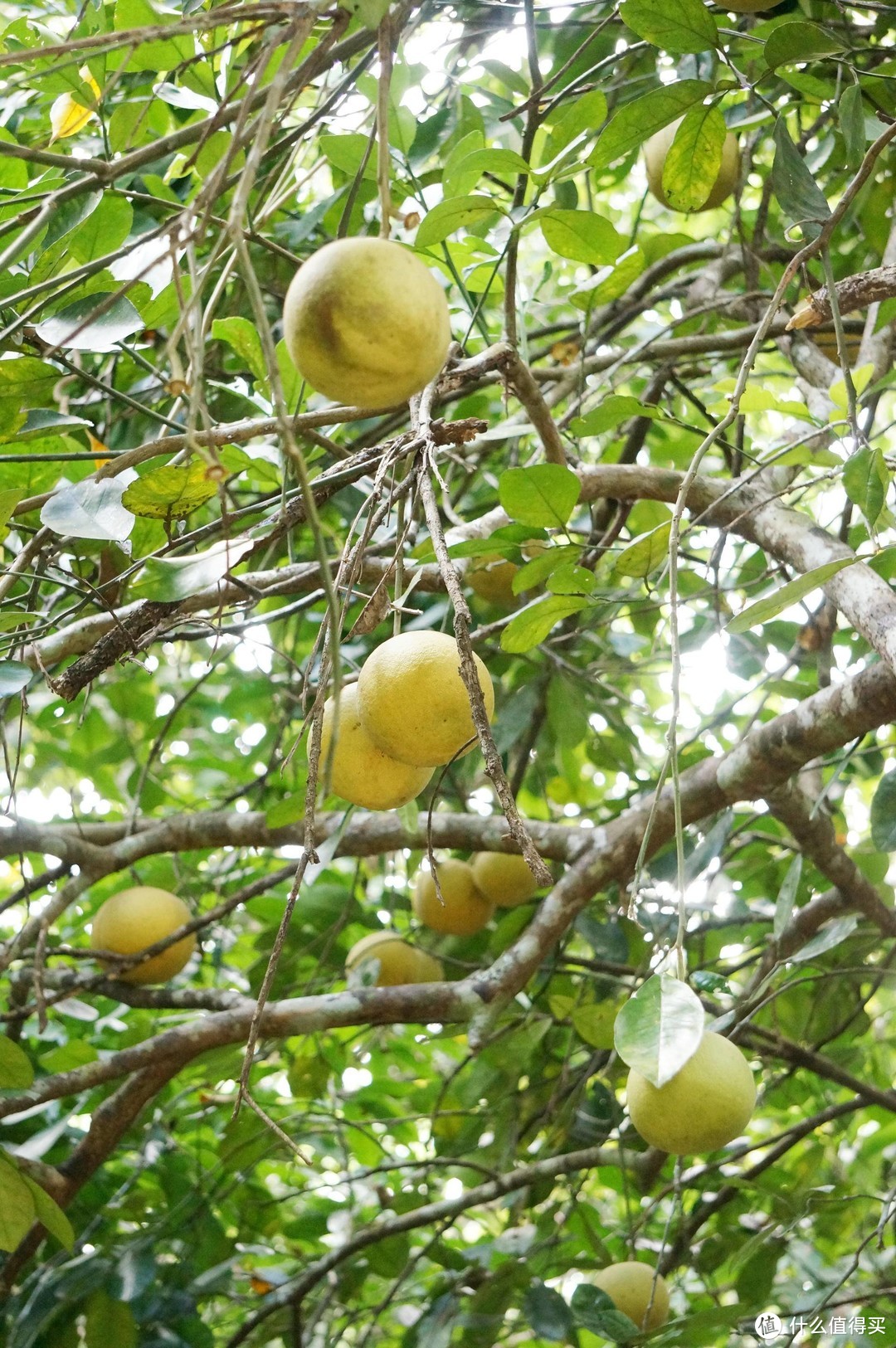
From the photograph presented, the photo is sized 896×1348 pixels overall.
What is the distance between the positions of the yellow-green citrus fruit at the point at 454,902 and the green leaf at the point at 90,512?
1258 mm

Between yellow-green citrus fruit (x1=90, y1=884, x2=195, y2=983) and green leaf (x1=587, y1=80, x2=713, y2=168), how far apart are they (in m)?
1.44

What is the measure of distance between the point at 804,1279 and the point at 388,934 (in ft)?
3.90

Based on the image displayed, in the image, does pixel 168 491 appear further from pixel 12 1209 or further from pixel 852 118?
→ pixel 12 1209

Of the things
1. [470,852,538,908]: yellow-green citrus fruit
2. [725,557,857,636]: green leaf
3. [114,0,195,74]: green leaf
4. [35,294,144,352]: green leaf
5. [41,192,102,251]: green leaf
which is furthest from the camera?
[470,852,538,908]: yellow-green citrus fruit

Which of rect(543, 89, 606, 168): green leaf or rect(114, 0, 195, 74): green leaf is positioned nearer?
rect(543, 89, 606, 168): green leaf

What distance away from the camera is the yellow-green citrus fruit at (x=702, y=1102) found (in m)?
0.91

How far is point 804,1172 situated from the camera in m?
2.18

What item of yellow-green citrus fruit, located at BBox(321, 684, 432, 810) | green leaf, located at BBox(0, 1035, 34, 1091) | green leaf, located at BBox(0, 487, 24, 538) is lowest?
green leaf, located at BBox(0, 1035, 34, 1091)

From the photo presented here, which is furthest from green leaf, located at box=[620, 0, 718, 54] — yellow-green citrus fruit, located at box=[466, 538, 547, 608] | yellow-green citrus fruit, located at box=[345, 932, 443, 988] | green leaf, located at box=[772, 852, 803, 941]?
yellow-green citrus fruit, located at box=[345, 932, 443, 988]

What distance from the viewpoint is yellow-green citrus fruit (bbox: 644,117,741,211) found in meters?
1.74

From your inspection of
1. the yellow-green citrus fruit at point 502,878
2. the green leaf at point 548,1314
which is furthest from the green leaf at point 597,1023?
the green leaf at point 548,1314

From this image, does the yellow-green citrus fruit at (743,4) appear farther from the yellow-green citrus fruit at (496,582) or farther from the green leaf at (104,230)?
the yellow-green citrus fruit at (496,582)

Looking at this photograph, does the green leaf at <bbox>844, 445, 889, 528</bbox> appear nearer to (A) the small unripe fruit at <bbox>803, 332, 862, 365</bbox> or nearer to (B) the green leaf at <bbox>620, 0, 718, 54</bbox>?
(B) the green leaf at <bbox>620, 0, 718, 54</bbox>

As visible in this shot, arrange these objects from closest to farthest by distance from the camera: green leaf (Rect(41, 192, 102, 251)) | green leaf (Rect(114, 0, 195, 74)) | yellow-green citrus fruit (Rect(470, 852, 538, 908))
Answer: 1. green leaf (Rect(41, 192, 102, 251))
2. green leaf (Rect(114, 0, 195, 74))
3. yellow-green citrus fruit (Rect(470, 852, 538, 908))
